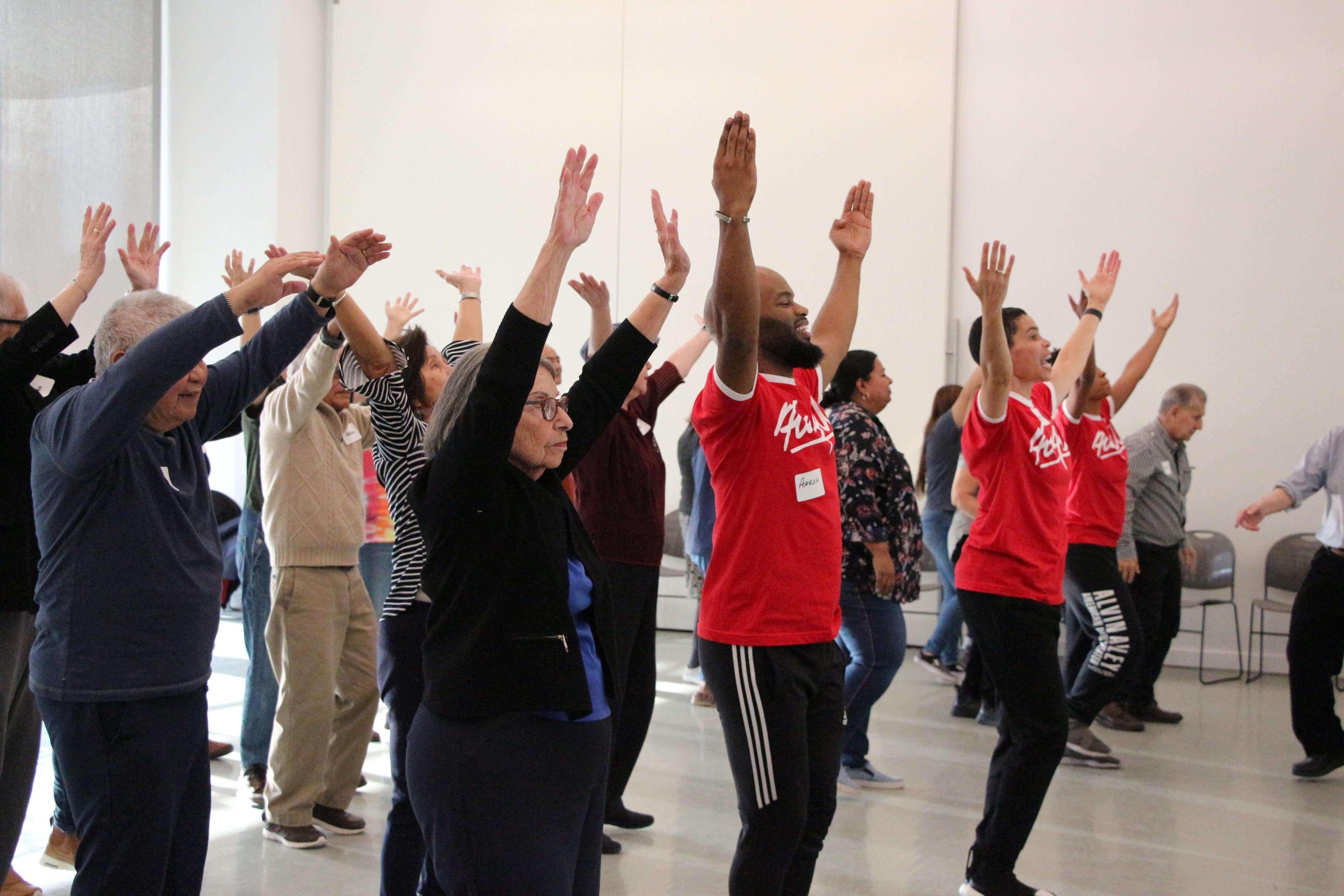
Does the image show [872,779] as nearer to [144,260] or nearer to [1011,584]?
[1011,584]

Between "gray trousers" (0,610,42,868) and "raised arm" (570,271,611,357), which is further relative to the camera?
"raised arm" (570,271,611,357)

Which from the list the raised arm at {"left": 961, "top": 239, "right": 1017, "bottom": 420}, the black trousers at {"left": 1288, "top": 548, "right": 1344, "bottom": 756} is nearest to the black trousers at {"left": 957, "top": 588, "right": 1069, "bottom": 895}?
the raised arm at {"left": 961, "top": 239, "right": 1017, "bottom": 420}

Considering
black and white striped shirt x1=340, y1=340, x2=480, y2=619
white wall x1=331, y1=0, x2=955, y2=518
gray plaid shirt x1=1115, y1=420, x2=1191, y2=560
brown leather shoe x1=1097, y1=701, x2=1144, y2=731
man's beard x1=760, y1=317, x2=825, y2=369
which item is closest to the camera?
man's beard x1=760, y1=317, x2=825, y2=369

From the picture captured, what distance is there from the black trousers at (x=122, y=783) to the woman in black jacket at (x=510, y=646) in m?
0.53

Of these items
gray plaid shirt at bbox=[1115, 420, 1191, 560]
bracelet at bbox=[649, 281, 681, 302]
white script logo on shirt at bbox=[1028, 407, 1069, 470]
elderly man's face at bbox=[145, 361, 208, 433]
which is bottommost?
gray plaid shirt at bbox=[1115, 420, 1191, 560]

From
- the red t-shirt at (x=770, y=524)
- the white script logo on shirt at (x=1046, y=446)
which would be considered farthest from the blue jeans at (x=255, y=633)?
the white script logo on shirt at (x=1046, y=446)

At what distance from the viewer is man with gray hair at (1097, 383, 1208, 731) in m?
5.25

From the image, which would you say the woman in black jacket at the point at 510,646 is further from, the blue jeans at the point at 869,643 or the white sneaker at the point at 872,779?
the white sneaker at the point at 872,779

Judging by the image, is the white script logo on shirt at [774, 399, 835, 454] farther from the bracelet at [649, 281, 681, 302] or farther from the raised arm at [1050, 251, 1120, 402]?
the raised arm at [1050, 251, 1120, 402]

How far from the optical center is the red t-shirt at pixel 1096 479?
14.2 feet

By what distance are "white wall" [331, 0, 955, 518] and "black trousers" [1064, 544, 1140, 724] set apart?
2872mm

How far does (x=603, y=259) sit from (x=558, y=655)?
633cm

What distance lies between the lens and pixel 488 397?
1553 millimetres

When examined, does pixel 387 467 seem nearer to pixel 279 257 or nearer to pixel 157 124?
pixel 279 257
